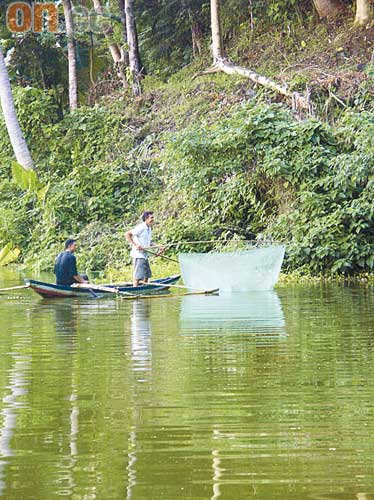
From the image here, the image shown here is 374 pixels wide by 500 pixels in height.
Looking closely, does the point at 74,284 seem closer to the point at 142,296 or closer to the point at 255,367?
the point at 142,296

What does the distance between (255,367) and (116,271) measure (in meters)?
14.8

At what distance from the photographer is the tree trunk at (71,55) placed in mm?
32000

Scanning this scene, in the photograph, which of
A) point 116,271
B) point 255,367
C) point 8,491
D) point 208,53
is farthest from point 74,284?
point 208,53

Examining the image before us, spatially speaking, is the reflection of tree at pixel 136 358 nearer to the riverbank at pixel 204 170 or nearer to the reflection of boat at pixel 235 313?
the reflection of boat at pixel 235 313

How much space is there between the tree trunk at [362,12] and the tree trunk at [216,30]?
363cm

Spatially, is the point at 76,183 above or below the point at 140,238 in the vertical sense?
above

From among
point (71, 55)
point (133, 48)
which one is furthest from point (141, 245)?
point (71, 55)

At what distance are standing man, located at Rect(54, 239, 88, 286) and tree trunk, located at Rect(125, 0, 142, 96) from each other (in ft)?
44.0

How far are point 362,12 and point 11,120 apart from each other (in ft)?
31.9

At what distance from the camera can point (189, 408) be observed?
782 centimetres

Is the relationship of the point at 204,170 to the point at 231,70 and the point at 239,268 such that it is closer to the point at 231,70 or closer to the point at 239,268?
the point at 239,268

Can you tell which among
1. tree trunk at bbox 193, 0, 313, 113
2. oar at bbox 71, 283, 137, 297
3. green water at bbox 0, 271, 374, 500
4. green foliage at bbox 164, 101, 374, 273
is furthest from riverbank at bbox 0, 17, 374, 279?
green water at bbox 0, 271, 374, 500

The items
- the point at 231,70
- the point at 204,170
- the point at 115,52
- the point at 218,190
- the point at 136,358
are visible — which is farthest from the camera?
the point at 115,52

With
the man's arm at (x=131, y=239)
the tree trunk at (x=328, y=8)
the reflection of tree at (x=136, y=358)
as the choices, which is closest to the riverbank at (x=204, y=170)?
the tree trunk at (x=328, y=8)
